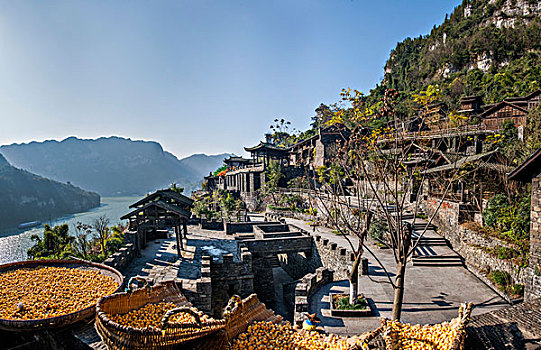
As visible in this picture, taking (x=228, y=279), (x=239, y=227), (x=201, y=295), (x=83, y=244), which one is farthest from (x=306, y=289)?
(x=83, y=244)

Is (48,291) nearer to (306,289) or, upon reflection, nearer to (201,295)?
(201,295)

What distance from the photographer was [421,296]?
853 centimetres

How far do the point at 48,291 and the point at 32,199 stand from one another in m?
85.2

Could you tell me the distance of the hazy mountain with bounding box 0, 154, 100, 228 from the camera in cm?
6322

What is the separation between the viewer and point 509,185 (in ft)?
38.8

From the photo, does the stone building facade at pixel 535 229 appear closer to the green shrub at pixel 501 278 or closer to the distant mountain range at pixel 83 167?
the green shrub at pixel 501 278

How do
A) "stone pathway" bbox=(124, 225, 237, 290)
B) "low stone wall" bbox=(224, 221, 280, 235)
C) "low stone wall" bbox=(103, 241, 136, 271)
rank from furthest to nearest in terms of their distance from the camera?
"low stone wall" bbox=(224, 221, 280, 235)
"stone pathway" bbox=(124, 225, 237, 290)
"low stone wall" bbox=(103, 241, 136, 271)

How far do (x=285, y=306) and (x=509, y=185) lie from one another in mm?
11095

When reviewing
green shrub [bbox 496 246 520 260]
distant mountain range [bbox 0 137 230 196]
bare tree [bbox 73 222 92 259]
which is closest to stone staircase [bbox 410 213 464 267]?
green shrub [bbox 496 246 520 260]

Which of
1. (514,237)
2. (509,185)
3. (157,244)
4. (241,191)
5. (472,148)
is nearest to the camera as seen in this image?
(514,237)

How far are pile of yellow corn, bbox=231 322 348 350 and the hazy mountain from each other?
74300mm

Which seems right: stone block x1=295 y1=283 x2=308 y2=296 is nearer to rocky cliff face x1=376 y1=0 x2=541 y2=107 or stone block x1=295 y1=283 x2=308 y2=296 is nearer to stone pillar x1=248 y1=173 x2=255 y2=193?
stone pillar x1=248 y1=173 x2=255 y2=193

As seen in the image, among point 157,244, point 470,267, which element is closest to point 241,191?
point 157,244

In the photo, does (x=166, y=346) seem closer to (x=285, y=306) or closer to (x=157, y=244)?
(x=285, y=306)
